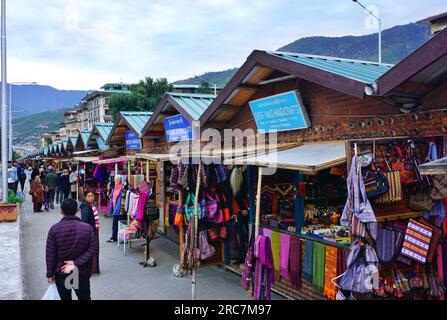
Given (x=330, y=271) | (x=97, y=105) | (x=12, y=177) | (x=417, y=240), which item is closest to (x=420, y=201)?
(x=417, y=240)

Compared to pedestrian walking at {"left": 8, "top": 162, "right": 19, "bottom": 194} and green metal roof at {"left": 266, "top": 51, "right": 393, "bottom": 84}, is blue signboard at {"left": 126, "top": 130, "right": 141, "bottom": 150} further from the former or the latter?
green metal roof at {"left": 266, "top": 51, "right": 393, "bottom": 84}

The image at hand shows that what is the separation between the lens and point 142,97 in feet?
136

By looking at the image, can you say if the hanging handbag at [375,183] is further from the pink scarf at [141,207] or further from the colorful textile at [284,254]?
the pink scarf at [141,207]

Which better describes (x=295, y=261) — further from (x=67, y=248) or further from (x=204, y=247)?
(x=67, y=248)

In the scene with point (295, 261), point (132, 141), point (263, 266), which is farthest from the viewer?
point (132, 141)

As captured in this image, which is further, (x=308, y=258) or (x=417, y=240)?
(x=308, y=258)

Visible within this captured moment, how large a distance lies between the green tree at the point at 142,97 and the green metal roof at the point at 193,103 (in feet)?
99.2

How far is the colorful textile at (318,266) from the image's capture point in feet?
19.5

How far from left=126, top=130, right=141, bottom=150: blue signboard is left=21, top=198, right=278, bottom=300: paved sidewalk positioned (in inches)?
181

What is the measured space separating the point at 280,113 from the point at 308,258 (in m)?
2.82

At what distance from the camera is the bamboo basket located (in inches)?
498

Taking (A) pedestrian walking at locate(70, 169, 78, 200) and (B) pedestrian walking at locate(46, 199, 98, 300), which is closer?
(B) pedestrian walking at locate(46, 199, 98, 300)

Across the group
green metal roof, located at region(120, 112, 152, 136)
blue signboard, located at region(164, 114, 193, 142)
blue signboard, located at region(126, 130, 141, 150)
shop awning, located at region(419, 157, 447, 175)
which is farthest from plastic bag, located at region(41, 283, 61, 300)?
blue signboard, located at region(126, 130, 141, 150)

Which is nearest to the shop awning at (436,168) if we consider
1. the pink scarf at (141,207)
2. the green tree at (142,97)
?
the pink scarf at (141,207)
